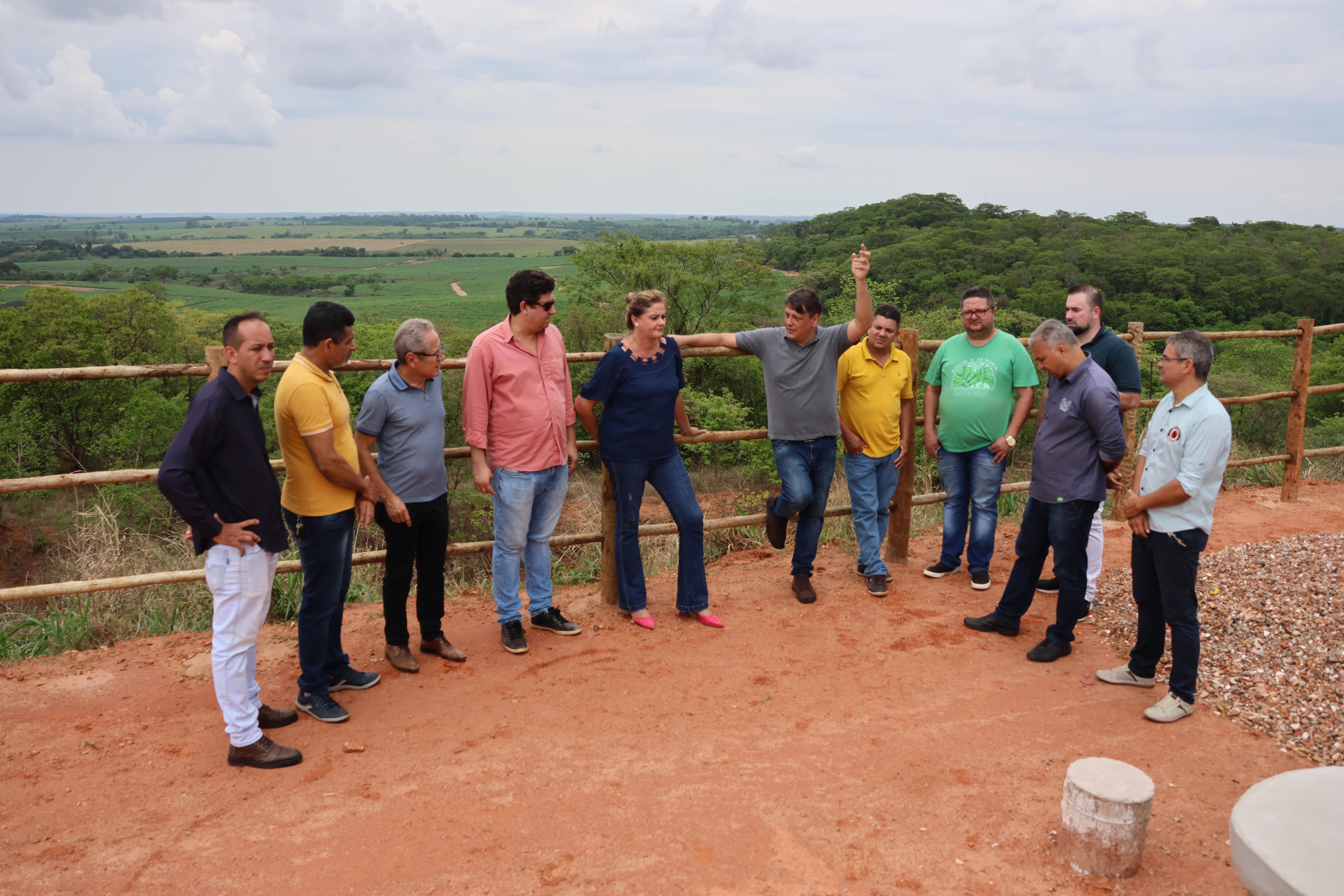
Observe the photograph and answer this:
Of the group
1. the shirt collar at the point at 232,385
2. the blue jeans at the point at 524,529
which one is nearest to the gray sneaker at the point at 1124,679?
the blue jeans at the point at 524,529

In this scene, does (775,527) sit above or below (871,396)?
below

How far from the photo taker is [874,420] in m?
5.31

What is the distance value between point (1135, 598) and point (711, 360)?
113 ft

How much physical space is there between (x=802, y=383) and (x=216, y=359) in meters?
3.10

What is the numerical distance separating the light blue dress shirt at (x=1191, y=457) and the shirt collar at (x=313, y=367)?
3.64 meters

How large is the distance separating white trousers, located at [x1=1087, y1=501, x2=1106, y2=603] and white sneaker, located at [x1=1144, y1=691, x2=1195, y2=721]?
126 centimetres

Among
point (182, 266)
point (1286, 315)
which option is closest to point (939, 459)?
point (1286, 315)

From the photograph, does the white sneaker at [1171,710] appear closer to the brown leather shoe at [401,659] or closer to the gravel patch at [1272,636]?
the gravel patch at [1272,636]

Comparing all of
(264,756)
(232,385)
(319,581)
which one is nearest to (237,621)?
(319,581)

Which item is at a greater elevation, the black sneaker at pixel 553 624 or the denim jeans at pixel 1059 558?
the denim jeans at pixel 1059 558

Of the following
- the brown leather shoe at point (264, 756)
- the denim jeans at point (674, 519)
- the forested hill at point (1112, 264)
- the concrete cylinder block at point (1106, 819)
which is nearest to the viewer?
the concrete cylinder block at point (1106, 819)

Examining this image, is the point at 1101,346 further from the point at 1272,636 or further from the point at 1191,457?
the point at 1272,636

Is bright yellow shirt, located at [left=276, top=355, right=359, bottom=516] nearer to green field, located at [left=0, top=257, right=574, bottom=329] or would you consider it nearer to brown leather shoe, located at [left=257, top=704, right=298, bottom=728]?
brown leather shoe, located at [left=257, top=704, right=298, bottom=728]

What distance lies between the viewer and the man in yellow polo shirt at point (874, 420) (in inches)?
208
